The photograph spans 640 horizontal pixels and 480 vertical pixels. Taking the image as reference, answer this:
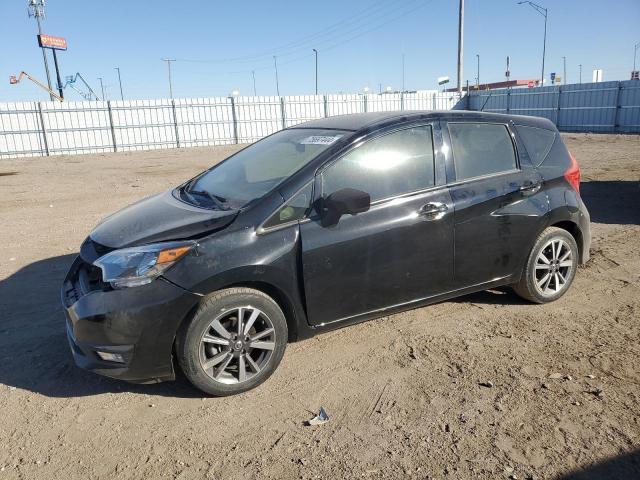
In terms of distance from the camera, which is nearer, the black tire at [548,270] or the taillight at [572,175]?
the black tire at [548,270]

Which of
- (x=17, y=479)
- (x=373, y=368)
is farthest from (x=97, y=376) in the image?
(x=373, y=368)

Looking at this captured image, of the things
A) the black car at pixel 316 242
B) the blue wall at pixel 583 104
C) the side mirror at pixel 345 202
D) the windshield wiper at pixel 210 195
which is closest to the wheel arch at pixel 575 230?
the black car at pixel 316 242

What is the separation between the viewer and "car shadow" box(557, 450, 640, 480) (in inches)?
98.2

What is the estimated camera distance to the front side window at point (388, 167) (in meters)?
3.64

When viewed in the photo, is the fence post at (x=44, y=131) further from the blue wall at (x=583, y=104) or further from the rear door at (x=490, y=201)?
the rear door at (x=490, y=201)

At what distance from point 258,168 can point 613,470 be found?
3.05 metres

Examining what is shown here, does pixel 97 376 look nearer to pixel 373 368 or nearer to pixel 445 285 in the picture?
pixel 373 368

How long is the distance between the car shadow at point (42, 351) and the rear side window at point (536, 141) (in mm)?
3390

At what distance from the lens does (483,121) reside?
435cm

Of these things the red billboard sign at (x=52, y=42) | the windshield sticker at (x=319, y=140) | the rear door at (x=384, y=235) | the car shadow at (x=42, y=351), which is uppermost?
the red billboard sign at (x=52, y=42)

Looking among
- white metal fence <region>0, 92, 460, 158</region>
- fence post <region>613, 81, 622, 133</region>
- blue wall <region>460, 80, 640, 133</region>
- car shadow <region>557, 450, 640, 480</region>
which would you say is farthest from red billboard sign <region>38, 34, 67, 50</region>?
car shadow <region>557, 450, 640, 480</region>

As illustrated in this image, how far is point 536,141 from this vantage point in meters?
4.60

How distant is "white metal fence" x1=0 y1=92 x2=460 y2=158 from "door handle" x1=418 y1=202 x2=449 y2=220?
20903 mm

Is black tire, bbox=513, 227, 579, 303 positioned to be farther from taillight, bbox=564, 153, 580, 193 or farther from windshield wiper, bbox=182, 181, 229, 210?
windshield wiper, bbox=182, 181, 229, 210
